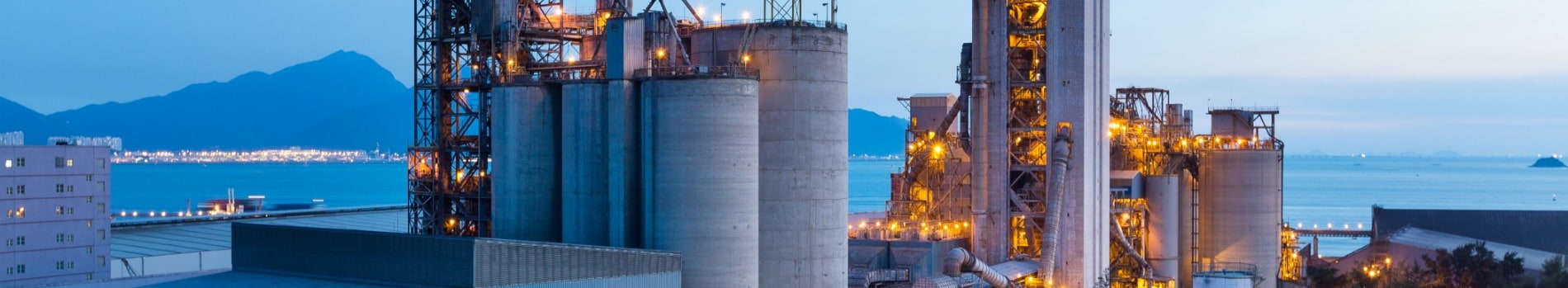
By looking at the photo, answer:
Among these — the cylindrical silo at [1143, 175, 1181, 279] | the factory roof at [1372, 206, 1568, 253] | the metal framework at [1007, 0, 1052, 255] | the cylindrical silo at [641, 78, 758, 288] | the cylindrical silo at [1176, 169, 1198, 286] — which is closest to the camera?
the cylindrical silo at [641, 78, 758, 288]

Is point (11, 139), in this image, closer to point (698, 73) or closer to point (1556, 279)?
point (698, 73)

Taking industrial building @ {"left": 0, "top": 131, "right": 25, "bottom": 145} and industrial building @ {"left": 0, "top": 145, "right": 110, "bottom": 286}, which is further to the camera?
industrial building @ {"left": 0, "top": 131, "right": 25, "bottom": 145}

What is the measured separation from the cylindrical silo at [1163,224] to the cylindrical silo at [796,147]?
77.5 feet

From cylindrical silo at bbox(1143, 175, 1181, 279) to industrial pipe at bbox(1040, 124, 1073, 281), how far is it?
9438 millimetres

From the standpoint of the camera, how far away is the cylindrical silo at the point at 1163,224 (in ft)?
219

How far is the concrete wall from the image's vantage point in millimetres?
59469

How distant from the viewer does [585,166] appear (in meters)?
48.2

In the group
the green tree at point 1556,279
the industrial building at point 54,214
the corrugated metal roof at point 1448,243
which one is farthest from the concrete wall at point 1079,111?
the industrial building at point 54,214

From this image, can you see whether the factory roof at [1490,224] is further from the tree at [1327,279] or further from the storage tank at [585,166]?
the storage tank at [585,166]

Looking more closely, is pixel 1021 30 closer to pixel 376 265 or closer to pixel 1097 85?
pixel 1097 85

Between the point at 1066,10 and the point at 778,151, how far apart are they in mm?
16940

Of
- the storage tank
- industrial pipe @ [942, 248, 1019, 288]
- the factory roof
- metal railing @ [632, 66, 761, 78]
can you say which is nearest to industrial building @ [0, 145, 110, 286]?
the storage tank

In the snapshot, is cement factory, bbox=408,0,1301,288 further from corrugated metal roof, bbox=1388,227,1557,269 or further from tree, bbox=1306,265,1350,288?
corrugated metal roof, bbox=1388,227,1557,269

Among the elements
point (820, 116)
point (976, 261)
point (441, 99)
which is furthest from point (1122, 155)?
point (441, 99)
